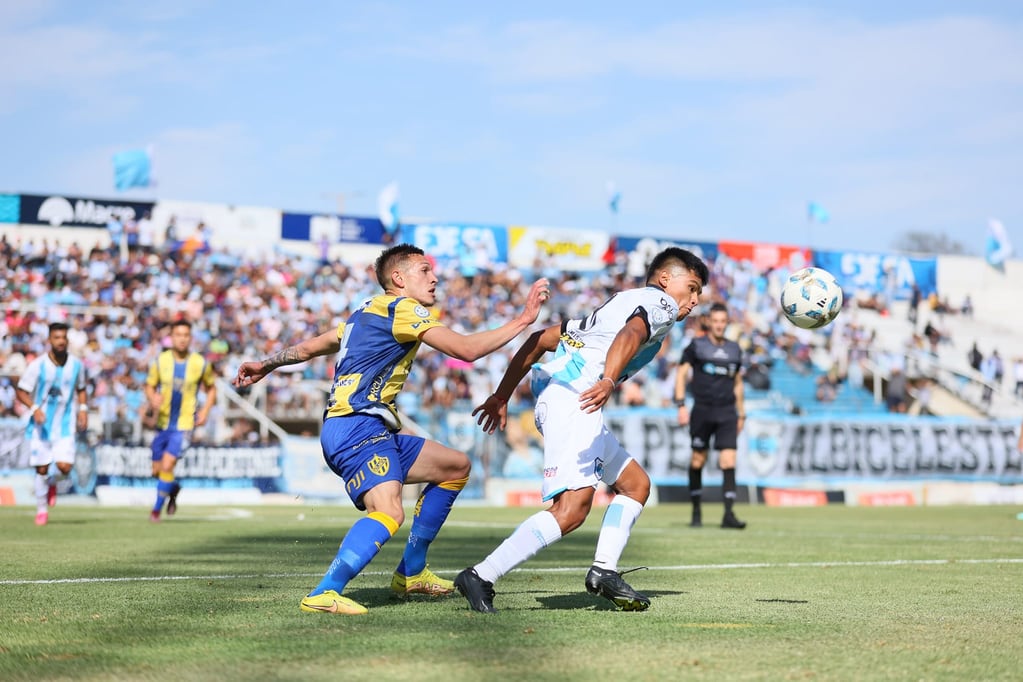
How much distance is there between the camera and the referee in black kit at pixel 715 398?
15.0 meters

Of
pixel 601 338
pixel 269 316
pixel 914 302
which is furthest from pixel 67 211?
pixel 601 338

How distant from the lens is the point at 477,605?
5.91m

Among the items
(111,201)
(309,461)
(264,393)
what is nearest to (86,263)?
(111,201)

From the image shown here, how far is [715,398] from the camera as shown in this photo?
1510cm

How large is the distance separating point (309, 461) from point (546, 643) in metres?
19.0

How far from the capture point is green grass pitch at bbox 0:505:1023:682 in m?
4.42

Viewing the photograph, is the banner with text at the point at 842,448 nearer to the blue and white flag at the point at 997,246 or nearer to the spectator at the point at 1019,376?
the spectator at the point at 1019,376

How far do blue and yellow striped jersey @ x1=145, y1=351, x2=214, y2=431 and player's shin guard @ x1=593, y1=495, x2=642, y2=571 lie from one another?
964 cm

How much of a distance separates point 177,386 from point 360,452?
959 centimetres

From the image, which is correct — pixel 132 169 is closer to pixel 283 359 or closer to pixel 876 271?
pixel 876 271

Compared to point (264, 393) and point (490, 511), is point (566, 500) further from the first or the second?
point (264, 393)

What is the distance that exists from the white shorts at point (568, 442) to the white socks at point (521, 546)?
0.50 feet

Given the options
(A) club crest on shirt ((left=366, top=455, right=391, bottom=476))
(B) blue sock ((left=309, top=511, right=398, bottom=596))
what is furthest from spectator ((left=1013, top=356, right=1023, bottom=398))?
(B) blue sock ((left=309, top=511, right=398, bottom=596))

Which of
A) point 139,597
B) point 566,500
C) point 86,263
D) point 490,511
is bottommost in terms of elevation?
point 490,511
